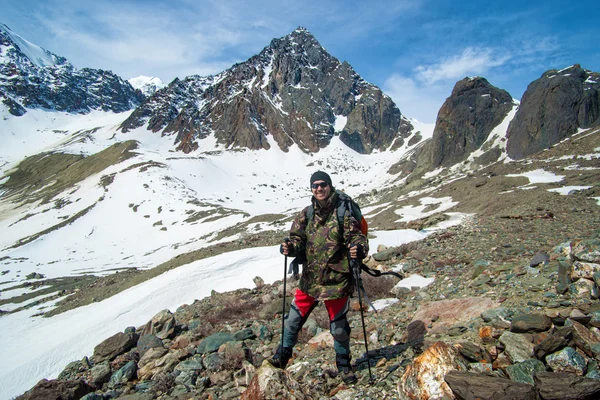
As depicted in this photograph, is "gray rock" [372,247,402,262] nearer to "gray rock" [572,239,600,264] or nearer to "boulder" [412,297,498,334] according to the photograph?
"boulder" [412,297,498,334]

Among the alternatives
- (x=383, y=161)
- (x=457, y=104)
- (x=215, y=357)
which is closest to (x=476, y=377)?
(x=215, y=357)

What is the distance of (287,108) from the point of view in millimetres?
Result: 145500

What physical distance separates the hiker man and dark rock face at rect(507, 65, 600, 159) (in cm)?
6885

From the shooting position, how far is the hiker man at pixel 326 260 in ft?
15.0

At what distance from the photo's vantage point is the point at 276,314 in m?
8.10

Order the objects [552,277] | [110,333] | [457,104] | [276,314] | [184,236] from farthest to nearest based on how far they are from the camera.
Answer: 1. [457,104]
2. [184,236]
3. [110,333]
4. [276,314]
5. [552,277]

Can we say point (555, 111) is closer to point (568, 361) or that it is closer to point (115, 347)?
point (568, 361)

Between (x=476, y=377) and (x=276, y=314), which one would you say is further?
(x=276, y=314)

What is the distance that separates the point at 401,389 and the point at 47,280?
149ft

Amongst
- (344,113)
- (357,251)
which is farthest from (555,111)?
(344,113)

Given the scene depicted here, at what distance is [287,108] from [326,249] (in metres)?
147

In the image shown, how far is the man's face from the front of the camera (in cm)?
479

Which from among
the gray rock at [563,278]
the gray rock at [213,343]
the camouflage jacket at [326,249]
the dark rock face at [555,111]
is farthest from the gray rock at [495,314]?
the dark rock face at [555,111]

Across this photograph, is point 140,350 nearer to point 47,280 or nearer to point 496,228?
point 496,228
